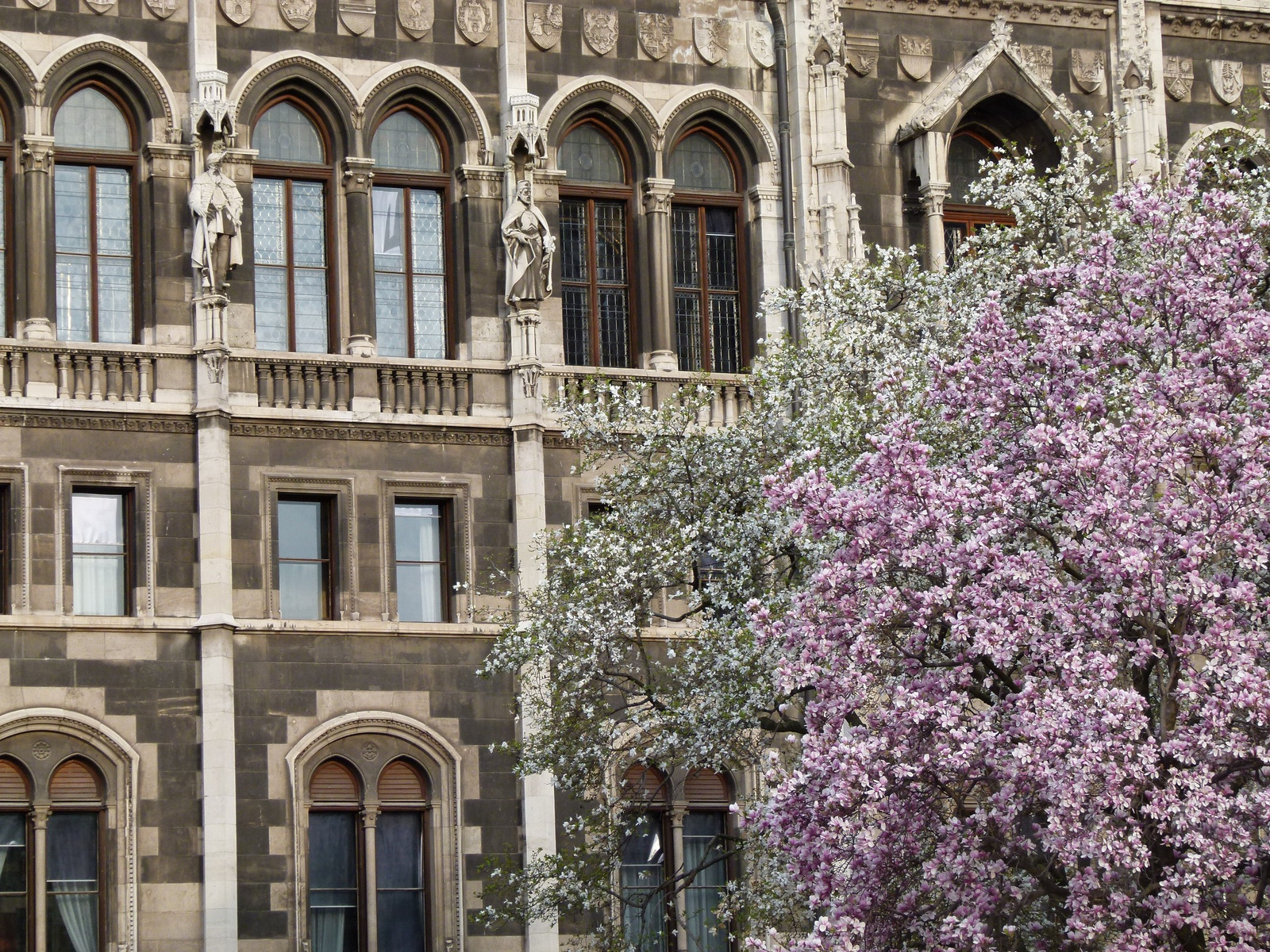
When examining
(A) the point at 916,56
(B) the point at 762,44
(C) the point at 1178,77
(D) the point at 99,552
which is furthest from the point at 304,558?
(C) the point at 1178,77

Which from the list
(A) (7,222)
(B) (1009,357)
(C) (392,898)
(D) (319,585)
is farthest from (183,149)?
(B) (1009,357)

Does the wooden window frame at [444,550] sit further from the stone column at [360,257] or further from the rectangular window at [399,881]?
the rectangular window at [399,881]

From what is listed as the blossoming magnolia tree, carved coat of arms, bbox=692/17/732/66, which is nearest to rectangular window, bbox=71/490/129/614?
carved coat of arms, bbox=692/17/732/66

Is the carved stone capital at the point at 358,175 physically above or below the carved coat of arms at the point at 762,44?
below

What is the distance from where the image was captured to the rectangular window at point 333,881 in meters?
44.5

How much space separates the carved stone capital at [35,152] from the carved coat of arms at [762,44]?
1263 centimetres

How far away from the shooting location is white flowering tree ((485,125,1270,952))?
3775 cm

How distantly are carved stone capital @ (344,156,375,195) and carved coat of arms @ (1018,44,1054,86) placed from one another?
493 inches

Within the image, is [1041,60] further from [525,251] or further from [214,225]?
[214,225]

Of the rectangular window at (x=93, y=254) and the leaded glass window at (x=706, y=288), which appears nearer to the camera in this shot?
the rectangular window at (x=93, y=254)

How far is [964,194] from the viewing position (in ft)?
169

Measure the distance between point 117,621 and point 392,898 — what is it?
6.26 metres

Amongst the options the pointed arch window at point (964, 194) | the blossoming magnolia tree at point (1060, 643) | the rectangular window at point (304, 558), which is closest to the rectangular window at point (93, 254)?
the rectangular window at point (304, 558)

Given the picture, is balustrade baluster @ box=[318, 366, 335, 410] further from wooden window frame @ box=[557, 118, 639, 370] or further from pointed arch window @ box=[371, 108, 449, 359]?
wooden window frame @ box=[557, 118, 639, 370]
